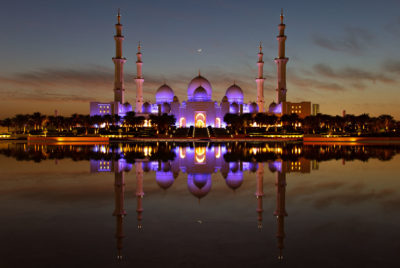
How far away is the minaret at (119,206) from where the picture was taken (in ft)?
19.8

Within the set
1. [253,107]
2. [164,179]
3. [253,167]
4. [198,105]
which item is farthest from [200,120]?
[164,179]

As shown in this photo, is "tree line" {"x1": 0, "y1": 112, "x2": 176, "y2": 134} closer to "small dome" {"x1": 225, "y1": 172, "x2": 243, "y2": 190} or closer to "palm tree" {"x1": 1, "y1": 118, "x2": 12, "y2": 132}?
"palm tree" {"x1": 1, "y1": 118, "x2": 12, "y2": 132}

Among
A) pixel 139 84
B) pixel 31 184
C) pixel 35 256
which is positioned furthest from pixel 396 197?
pixel 139 84

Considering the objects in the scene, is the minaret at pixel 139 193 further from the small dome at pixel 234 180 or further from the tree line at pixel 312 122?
the tree line at pixel 312 122

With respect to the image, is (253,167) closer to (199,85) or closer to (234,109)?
(234,109)

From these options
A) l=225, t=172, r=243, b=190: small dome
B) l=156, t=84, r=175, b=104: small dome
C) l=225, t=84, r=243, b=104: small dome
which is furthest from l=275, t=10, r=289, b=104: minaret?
l=225, t=172, r=243, b=190: small dome

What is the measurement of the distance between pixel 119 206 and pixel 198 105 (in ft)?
205

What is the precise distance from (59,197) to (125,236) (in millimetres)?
3915

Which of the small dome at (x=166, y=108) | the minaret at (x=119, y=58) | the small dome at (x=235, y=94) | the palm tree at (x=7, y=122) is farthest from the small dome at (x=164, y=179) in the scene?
the palm tree at (x=7, y=122)

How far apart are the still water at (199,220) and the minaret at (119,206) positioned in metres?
0.02

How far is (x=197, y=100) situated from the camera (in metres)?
70.6

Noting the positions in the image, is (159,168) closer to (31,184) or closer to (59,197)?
(31,184)

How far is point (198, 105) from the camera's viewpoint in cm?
7031

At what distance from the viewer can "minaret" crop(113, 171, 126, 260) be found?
19.8 feet
